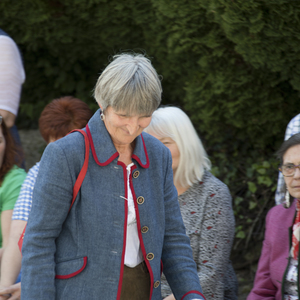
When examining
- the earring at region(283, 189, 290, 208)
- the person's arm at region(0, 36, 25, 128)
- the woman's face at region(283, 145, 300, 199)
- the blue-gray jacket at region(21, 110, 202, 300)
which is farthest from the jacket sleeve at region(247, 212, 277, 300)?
the person's arm at region(0, 36, 25, 128)

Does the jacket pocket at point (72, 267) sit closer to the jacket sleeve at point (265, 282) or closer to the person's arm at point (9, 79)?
the jacket sleeve at point (265, 282)

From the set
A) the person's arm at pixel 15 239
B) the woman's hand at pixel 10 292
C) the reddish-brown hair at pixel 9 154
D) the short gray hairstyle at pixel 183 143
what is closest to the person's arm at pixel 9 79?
the reddish-brown hair at pixel 9 154

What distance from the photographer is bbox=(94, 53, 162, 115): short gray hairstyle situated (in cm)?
149

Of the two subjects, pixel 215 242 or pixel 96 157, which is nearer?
pixel 96 157

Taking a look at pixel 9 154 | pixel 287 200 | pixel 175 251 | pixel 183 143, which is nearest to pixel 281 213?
pixel 287 200

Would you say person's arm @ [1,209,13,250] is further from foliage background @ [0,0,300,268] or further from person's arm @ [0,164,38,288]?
foliage background @ [0,0,300,268]

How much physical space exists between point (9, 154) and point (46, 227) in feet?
4.66

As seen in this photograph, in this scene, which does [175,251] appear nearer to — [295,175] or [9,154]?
[295,175]

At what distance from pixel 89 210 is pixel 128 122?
0.36 metres

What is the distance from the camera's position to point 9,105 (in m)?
2.99

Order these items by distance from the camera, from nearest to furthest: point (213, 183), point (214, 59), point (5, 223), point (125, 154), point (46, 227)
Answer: point (46, 227)
point (125, 154)
point (5, 223)
point (213, 183)
point (214, 59)

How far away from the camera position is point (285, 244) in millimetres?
2322

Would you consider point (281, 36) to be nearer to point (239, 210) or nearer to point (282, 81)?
point (282, 81)

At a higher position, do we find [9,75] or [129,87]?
[9,75]
